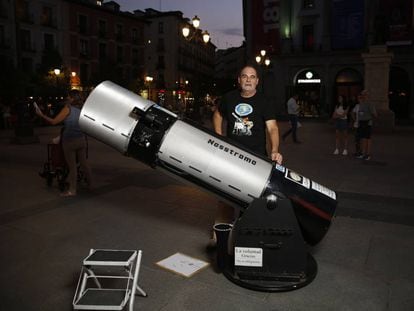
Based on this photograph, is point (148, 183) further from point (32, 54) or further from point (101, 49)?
point (101, 49)

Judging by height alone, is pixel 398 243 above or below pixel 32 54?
below

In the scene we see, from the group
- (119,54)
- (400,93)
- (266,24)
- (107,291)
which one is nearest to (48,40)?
(119,54)

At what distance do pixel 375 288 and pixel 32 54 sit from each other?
4461 centimetres

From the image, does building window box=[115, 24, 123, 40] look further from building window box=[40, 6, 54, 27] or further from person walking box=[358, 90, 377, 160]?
person walking box=[358, 90, 377, 160]

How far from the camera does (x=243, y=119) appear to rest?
13.8ft

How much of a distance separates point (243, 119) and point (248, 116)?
0.20 ft

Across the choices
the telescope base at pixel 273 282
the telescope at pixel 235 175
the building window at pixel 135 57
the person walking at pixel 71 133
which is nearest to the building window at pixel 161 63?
the building window at pixel 135 57

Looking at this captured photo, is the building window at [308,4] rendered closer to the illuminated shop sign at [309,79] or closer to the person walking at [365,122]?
the illuminated shop sign at [309,79]

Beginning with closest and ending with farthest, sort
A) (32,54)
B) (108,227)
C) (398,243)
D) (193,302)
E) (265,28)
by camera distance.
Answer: (193,302), (398,243), (108,227), (265,28), (32,54)

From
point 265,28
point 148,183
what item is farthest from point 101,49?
point 148,183

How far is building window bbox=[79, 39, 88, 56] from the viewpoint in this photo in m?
47.5

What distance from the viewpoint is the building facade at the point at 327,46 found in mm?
31781

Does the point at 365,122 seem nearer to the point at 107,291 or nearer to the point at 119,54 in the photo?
the point at 107,291

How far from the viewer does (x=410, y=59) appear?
1236 inches
